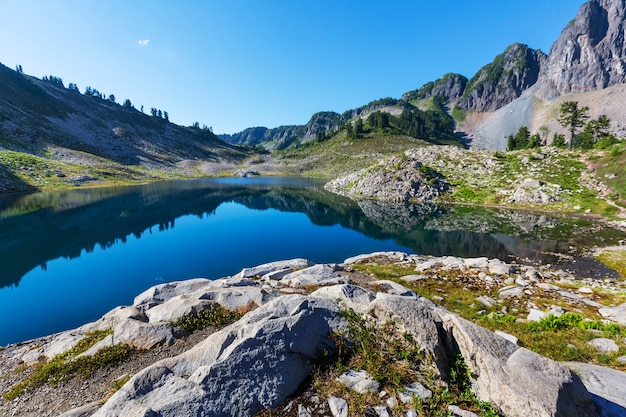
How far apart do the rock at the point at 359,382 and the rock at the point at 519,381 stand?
2510 mm

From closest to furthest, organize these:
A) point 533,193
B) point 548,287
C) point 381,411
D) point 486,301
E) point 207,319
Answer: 1. point 381,411
2. point 207,319
3. point 486,301
4. point 548,287
5. point 533,193

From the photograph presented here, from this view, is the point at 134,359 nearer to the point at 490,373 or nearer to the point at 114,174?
the point at 490,373

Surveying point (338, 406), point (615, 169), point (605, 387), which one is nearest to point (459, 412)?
point (338, 406)

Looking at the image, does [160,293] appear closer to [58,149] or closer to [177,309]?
[177,309]

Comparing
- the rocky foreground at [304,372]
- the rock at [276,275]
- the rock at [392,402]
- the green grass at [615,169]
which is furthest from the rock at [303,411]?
the green grass at [615,169]

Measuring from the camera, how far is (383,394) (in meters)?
6.99

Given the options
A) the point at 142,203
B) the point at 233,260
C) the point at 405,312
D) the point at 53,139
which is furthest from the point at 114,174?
the point at 405,312

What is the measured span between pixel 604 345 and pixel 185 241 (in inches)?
1669

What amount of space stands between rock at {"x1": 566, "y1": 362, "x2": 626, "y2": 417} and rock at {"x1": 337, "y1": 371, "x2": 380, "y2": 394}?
4922mm

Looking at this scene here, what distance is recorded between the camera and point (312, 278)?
19.1 meters

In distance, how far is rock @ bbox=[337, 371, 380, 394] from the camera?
23.5ft

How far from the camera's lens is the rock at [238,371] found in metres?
6.60

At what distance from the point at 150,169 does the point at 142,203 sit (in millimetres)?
104082

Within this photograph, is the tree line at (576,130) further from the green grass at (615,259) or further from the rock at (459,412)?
the rock at (459,412)
